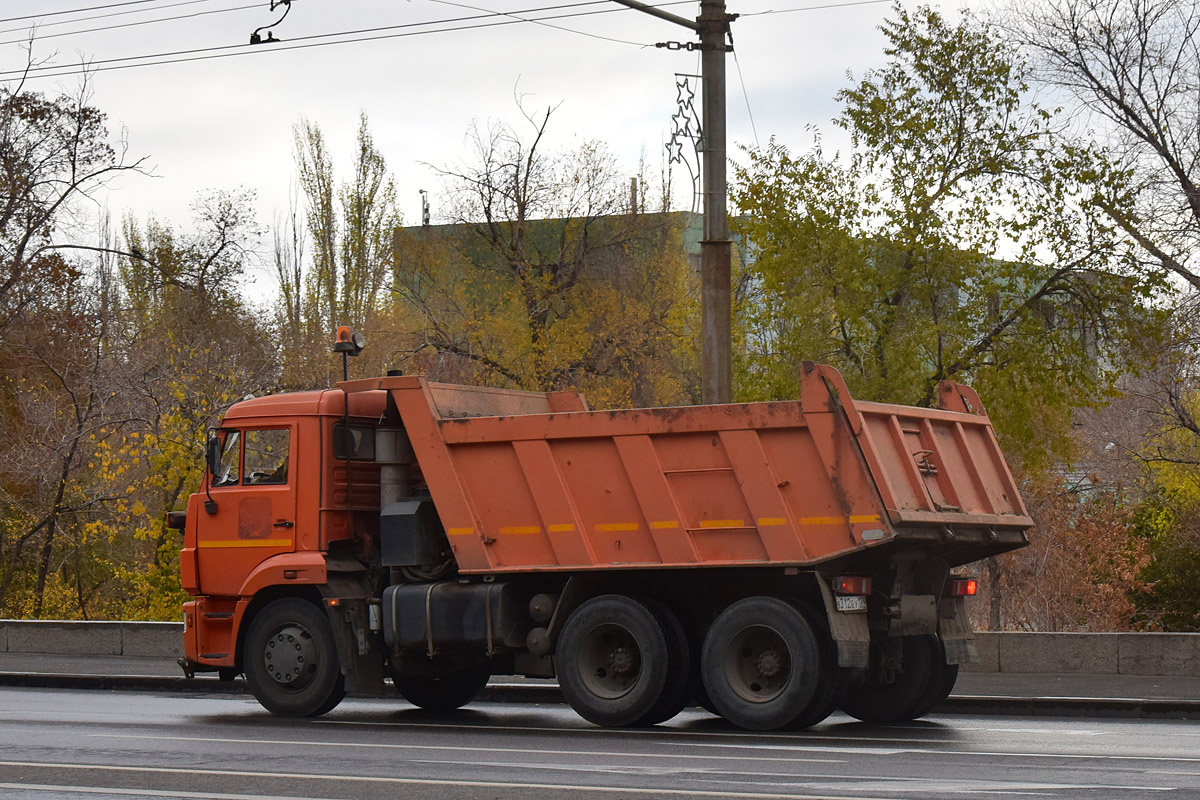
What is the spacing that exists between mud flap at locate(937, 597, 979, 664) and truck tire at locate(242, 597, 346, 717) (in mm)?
4985

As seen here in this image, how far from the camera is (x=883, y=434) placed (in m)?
11.7

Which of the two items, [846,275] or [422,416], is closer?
[422,416]

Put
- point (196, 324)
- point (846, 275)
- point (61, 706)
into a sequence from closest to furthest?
point (61, 706)
point (846, 275)
point (196, 324)

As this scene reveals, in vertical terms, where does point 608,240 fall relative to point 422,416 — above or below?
above

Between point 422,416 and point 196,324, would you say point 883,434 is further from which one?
point 196,324

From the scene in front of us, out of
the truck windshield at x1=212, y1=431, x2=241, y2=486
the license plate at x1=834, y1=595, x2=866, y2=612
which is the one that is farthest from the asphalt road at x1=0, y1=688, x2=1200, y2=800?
the truck windshield at x1=212, y1=431, x2=241, y2=486

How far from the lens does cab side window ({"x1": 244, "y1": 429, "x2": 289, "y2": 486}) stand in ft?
45.5

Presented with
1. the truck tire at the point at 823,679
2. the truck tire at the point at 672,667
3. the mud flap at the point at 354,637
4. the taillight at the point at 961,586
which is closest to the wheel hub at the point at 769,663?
the truck tire at the point at 823,679

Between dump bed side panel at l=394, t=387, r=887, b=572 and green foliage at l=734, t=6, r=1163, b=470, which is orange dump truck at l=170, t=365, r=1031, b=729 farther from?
green foliage at l=734, t=6, r=1163, b=470

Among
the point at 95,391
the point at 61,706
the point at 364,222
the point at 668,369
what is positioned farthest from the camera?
the point at 364,222

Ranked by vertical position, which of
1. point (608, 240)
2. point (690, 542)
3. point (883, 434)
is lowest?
point (690, 542)

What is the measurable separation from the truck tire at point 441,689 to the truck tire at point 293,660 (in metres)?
1.01

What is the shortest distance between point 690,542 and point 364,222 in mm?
43245

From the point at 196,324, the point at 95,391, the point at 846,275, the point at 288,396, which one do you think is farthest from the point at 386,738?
the point at 196,324
